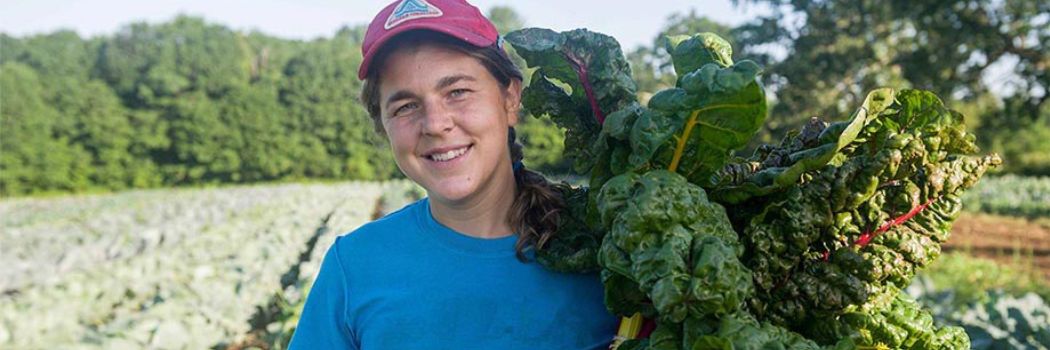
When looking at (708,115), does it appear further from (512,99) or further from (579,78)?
(512,99)

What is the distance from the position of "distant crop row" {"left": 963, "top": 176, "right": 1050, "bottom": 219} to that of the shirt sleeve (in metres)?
24.8

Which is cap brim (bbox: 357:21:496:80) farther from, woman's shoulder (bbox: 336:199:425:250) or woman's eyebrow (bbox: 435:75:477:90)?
woman's shoulder (bbox: 336:199:425:250)

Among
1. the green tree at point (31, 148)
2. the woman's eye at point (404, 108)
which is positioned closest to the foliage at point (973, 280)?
the woman's eye at point (404, 108)

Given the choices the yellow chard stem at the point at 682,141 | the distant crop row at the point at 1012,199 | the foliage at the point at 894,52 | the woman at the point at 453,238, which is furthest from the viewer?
the distant crop row at the point at 1012,199

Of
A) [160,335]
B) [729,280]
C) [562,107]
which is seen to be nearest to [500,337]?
[562,107]

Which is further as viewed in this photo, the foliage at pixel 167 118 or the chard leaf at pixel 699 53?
the foliage at pixel 167 118

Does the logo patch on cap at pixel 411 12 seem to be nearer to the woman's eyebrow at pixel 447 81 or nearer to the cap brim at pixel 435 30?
the cap brim at pixel 435 30

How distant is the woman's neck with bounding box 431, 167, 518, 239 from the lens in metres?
2.01

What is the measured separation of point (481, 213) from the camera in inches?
79.6

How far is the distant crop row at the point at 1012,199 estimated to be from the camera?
75.3 feet

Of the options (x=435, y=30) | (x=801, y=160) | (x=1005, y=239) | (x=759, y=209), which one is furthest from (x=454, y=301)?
(x=1005, y=239)

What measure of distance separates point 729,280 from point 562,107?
741 millimetres

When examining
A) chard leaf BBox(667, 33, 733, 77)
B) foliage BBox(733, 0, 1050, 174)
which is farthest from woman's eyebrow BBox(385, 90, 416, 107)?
foliage BBox(733, 0, 1050, 174)

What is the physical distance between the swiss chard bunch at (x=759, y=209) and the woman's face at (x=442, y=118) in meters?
0.19
